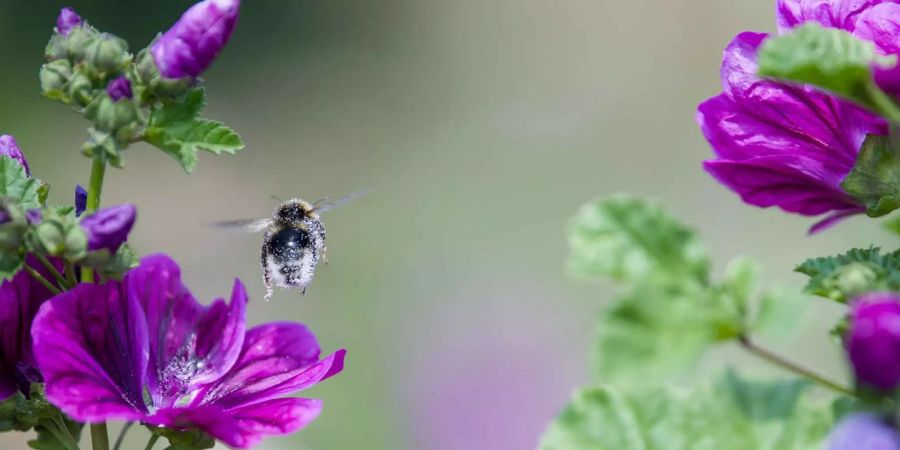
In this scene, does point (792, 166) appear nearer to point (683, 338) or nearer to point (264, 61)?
point (683, 338)

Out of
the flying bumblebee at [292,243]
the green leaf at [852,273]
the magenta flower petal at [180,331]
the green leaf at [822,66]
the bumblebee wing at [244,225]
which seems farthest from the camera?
the flying bumblebee at [292,243]

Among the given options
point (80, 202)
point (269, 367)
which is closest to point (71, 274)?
point (80, 202)

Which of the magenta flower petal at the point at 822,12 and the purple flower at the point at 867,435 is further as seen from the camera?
the magenta flower petal at the point at 822,12

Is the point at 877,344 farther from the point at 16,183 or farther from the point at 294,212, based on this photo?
the point at 294,212

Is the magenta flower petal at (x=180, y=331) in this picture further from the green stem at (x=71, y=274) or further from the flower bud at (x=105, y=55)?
the flower bud at (x=105, y=55)

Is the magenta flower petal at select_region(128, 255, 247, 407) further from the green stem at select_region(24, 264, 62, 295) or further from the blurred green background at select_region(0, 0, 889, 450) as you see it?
the blurred green background at select_region(0, 0, 889, 450)

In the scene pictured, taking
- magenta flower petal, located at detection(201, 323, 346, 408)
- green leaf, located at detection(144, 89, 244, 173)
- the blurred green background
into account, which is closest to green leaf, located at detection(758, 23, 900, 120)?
green leaf, located at detection(144, 89, 244, 173)

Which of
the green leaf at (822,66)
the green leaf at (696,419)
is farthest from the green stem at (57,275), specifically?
the green leaf at (822,66)
